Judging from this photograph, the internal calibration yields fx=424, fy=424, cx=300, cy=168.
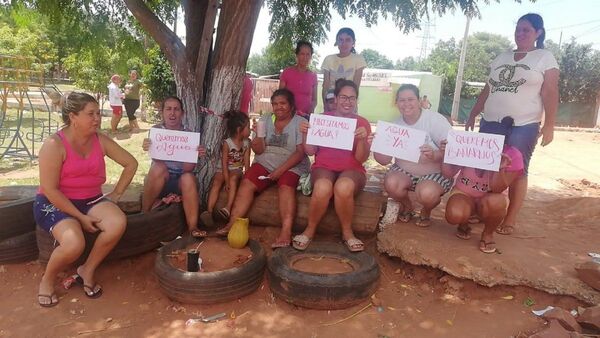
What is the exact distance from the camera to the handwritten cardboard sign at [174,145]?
407 cm

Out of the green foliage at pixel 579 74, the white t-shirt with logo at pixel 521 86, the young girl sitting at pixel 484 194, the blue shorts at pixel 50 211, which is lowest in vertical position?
the blue shorts at pixel 50 211

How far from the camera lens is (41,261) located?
369 cm

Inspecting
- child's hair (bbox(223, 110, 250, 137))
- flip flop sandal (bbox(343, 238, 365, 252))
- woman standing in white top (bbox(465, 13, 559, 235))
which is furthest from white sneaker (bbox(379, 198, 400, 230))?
child's hair (bbox(223, 110, 250, 137))

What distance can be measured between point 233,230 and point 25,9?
14.0ft

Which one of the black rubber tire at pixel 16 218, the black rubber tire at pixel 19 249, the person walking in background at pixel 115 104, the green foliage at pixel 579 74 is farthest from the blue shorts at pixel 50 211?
the green foliage at pixel 579 74

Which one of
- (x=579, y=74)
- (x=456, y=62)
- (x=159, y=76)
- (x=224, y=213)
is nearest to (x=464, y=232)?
(x=224, y=213)

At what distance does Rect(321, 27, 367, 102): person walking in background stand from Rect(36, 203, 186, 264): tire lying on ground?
8.15ft

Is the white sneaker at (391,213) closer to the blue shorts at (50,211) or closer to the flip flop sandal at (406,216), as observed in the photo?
the flip flop sandal at (406,216)

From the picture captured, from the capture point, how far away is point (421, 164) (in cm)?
404

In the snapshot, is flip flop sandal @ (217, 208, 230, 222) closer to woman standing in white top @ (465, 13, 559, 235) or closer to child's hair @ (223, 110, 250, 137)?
child's hair @ (223, 110, 250, 137)

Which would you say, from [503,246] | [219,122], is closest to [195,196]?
[219,122]

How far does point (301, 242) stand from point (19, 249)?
257 centimetres

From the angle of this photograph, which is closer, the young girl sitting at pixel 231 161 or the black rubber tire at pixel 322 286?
the black rubber tire at pixel 322 286

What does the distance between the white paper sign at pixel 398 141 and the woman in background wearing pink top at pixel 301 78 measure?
1.62 meters
